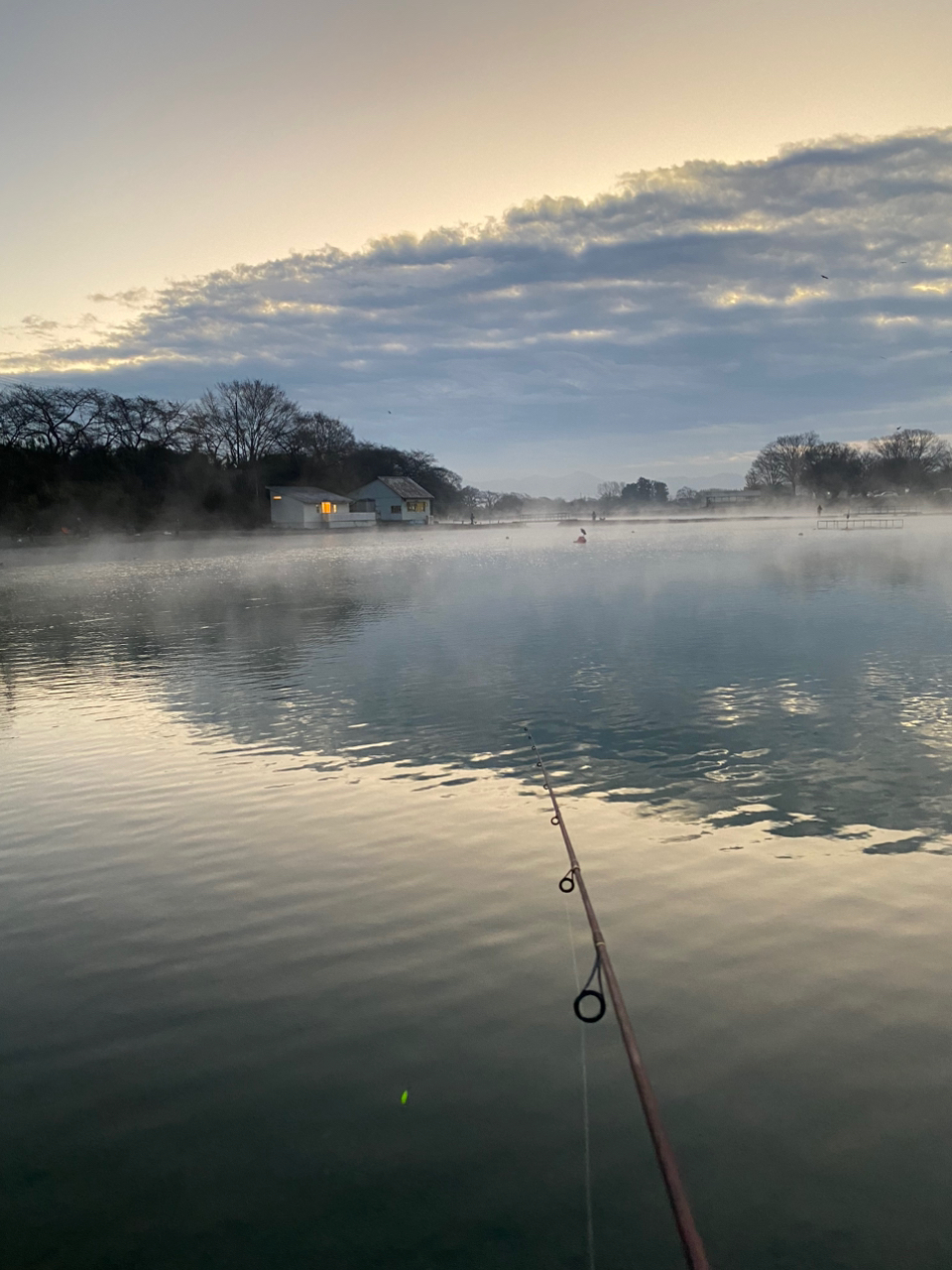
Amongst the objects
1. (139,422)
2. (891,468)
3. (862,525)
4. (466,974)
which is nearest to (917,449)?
(891,468)

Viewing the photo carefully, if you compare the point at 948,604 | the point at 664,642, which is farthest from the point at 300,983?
the point at 948,604

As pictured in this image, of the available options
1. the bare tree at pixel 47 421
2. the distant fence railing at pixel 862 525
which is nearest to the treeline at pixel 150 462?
the bare tree at pixel 47 421

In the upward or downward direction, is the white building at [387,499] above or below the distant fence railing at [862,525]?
above

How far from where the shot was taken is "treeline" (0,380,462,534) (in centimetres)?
8925

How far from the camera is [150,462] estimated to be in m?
102

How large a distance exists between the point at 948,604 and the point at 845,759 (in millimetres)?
20547

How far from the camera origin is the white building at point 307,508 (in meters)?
122

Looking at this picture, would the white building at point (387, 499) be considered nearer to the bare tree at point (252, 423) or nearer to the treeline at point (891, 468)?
the bare tree at point (252, 423)

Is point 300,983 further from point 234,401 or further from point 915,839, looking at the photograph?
point 234,401

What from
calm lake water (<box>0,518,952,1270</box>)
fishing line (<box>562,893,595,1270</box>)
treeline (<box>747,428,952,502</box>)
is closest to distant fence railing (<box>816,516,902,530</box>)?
treeline (<box>747,428,952,502</box>)

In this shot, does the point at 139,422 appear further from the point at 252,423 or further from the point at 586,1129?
the point at 586,1129

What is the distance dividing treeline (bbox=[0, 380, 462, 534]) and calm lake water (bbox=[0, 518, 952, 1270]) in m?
78.5

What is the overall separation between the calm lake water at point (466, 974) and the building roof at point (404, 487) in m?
127

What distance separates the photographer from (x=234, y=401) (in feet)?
426
